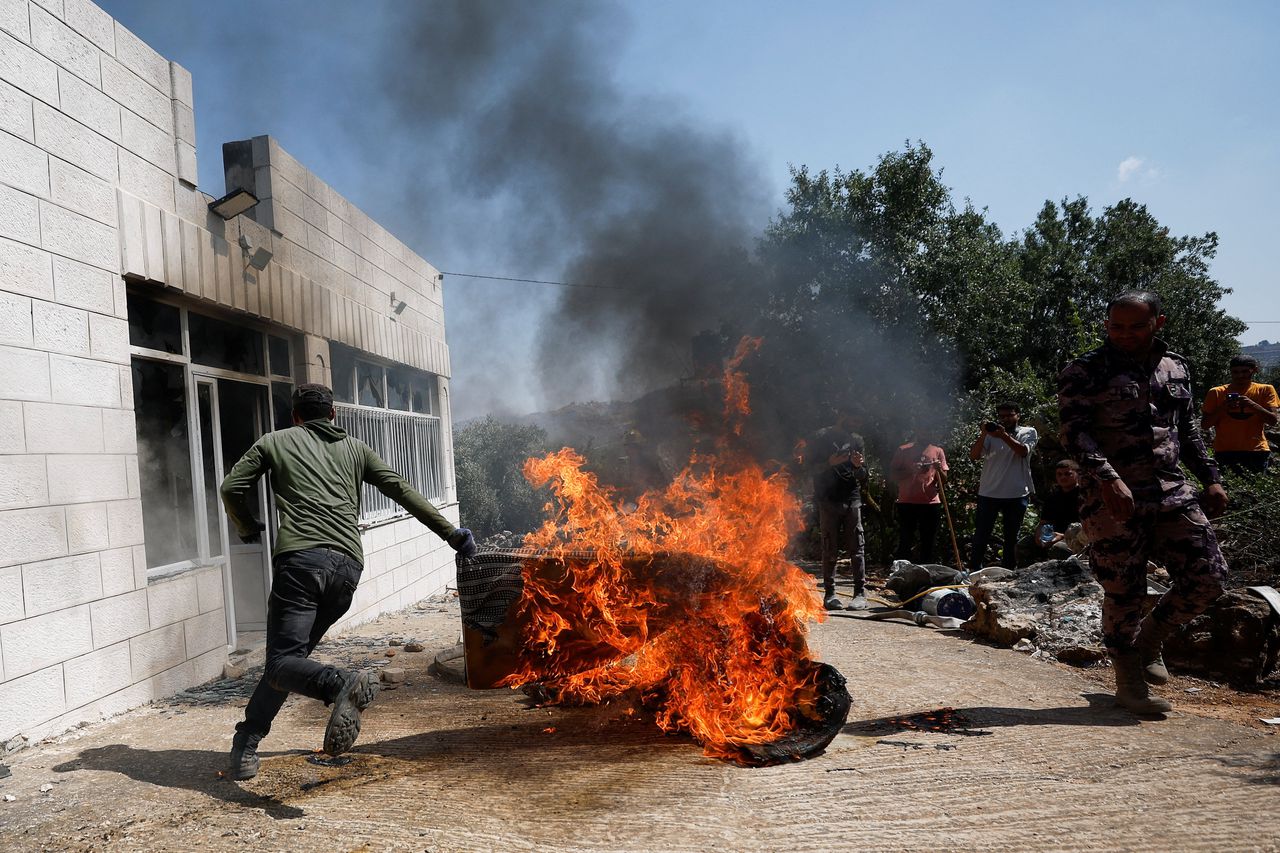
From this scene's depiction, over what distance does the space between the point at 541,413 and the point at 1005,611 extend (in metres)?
47.0

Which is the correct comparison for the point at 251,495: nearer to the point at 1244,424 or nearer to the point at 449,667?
the point at 449,667

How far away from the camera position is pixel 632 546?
4.20 meters

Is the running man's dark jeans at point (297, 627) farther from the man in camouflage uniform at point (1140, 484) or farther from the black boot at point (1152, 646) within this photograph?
the black boot at point (1152, 646)

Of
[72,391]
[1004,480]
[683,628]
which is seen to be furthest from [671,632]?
[1004,480]

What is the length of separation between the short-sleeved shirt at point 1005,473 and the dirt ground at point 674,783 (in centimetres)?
339

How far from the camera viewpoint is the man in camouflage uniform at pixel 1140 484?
3844 mm

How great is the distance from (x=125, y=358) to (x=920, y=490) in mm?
7629

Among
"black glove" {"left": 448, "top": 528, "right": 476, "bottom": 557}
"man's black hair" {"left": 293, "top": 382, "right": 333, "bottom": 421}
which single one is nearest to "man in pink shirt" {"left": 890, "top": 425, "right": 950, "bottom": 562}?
"black glove" {"left": 448, "top": 528, "right": 476, "bottom": 557}

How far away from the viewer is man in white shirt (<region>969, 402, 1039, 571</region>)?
7852 mm

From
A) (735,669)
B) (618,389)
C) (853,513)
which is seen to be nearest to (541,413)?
(618,389)

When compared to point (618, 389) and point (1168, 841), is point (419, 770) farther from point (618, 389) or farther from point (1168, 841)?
point (618, 389)

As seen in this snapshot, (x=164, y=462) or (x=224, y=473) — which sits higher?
(x=164, y=462)

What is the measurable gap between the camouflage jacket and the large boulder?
3.82 ft

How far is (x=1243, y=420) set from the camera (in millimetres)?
7348
